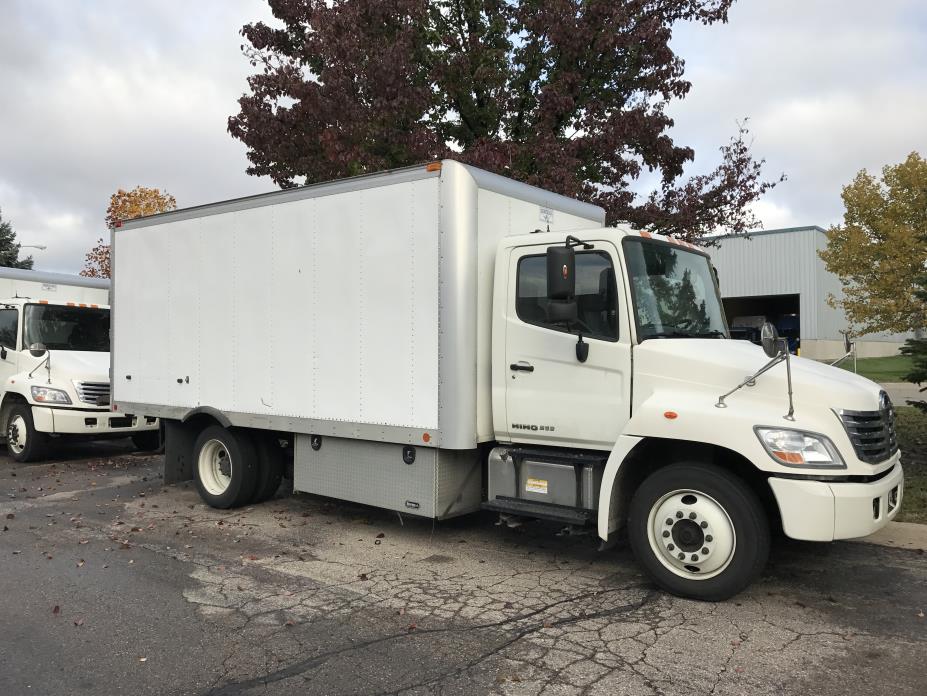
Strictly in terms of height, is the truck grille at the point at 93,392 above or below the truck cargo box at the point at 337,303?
below

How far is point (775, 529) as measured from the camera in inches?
230

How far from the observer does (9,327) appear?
Result: 12.1 m

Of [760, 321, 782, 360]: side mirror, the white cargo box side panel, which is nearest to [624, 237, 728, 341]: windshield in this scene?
[760, 321, 782, 360]: side mirror

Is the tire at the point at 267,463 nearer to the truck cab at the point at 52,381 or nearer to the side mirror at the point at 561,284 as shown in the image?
the truck cab at the point at 52,381

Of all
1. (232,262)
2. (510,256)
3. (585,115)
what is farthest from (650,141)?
(232,262)

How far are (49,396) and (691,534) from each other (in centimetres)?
987

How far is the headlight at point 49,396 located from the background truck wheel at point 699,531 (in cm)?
926

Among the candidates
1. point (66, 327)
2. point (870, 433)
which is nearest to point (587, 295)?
point (870, 433)

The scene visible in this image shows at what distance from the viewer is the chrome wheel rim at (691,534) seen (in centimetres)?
498

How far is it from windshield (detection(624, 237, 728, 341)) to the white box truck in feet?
0.06

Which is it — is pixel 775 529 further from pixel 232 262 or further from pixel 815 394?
pixel 232 262

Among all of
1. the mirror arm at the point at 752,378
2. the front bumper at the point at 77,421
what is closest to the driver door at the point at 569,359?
the mirror arm at the point at 752,378

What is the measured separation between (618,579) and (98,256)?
95.1 feet

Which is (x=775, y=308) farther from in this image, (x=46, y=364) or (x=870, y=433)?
(x=870, y=433)
